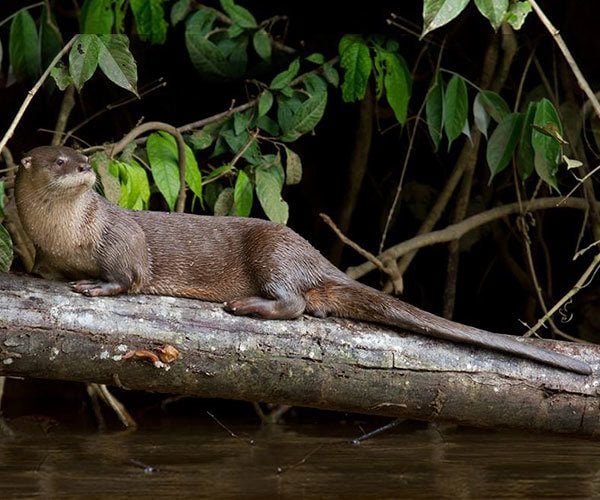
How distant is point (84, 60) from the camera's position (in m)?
2.53

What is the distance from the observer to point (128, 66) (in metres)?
2.58

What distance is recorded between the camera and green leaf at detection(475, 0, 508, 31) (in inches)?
99.3

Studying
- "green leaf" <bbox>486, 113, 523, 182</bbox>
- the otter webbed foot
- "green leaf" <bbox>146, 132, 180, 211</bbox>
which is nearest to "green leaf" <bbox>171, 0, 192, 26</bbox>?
"green leaf" <bbox>146, 132, 180, 211</bbox>

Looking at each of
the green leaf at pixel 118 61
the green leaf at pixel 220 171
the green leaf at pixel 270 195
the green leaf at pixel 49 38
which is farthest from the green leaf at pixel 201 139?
the green leaf at pixel 118 61

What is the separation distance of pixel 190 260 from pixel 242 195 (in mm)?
648

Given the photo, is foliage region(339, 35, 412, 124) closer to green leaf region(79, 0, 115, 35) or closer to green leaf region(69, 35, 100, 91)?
green leaf region(79, 0, 115, 35)

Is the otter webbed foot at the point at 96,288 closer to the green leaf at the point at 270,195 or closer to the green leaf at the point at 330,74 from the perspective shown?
the green leaf at the point at 270,195

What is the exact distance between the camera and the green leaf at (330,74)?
3459 mm

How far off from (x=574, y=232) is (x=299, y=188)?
44.1 inches

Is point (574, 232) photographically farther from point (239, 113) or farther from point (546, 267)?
point (239, 113)

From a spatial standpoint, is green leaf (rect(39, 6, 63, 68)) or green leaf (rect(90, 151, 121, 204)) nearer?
green leaf (rect(90, 151, 121, 204))

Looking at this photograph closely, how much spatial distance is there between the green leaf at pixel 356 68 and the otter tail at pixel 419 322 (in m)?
0.99

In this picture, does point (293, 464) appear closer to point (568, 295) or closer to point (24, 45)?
point (568, 295)

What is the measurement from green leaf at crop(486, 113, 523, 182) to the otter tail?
782 mm
